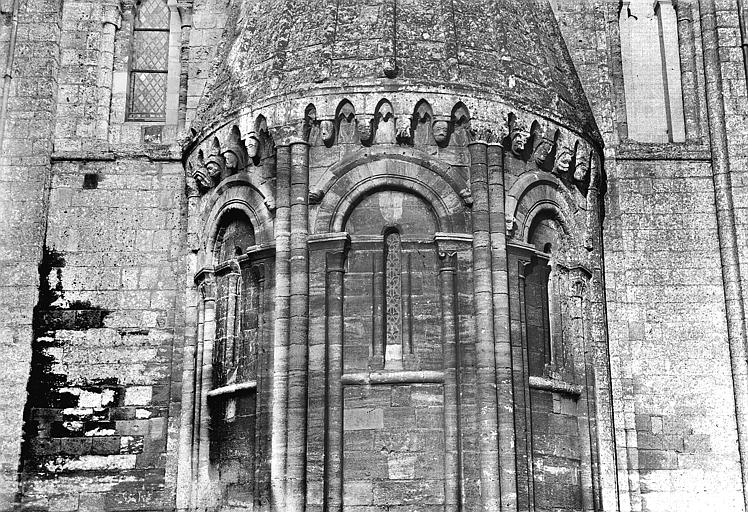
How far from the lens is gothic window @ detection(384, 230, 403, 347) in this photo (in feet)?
39.4

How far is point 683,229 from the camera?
47.2ft

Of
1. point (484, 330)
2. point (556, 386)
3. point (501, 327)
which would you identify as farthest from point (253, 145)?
point (556, 386)

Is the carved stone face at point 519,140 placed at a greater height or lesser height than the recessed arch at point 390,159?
greater

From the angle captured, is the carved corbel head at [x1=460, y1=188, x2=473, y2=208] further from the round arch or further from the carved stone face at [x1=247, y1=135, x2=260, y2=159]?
the carved stone face at [x1=247, y1=135, x2=260, y2=159]

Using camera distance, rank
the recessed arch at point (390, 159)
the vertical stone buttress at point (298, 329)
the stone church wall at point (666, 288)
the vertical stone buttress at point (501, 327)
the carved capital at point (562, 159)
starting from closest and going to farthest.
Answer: the vertical stone buttress at point (298, 329) < the vertical stone buttress at point (501, 327) < the recessed arch at point (390, 159) < the carved capital at point (562, 159) < the stone church wall at point (666, 288)

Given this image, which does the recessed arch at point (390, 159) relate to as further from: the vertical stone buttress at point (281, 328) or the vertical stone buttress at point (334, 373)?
the vertical stone buttress at point (334, 373)

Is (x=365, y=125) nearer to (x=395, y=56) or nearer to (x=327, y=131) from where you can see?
(x=327, y=131)

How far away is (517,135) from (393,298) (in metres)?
2.36

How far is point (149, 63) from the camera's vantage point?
50.0 feet

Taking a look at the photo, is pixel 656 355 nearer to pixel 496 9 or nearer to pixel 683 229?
pixel 683 229

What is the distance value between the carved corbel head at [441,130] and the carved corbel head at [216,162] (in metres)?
2.56

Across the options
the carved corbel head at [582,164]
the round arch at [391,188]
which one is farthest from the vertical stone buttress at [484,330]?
the carved corbel head at [582,164]

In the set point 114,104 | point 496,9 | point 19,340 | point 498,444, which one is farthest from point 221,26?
point 498,444

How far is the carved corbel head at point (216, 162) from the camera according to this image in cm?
1316
